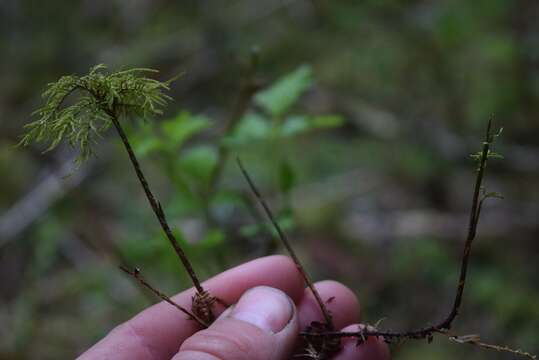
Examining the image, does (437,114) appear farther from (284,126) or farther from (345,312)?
(345,312)

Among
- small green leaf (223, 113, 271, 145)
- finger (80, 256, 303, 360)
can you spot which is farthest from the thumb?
small green leaf (223, 113, 271, 145)

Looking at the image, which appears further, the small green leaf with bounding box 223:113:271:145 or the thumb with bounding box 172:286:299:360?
the small green leaf with bounding box 223:113:271:145

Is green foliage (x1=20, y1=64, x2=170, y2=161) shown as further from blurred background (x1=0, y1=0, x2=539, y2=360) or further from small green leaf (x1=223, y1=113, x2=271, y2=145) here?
small green leaf (x1=223, y1=113, x2=271, y2=145)

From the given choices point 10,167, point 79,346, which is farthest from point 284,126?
point 10,167

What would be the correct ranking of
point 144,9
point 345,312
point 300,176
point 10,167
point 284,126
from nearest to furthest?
point 345,312 → point 284,126 → point 300,176 → point 10,167 → point 144,9

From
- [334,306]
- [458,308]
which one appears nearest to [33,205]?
[334,306]

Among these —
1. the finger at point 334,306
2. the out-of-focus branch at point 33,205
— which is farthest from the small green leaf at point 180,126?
the out-of-focus branch at point 33,205
